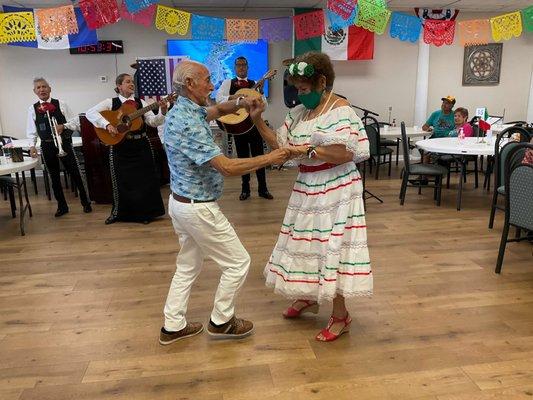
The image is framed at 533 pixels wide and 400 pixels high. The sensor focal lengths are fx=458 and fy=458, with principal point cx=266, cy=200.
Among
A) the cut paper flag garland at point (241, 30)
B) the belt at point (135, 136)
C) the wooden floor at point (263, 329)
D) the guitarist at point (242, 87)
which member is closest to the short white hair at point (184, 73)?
the wooden floor at point (263, 329)

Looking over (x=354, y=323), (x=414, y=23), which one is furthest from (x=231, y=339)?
(x=414, y=23)

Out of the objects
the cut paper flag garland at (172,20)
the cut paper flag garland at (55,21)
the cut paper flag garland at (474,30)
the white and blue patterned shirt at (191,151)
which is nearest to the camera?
the white and blue patterned shirt at (191,151)

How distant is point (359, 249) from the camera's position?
2250 mm

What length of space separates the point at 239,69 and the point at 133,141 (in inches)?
58.1

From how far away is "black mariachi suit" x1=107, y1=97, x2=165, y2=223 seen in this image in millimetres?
4473

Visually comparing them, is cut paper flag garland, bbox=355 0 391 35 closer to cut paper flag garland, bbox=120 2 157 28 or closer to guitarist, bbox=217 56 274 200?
guitarist, bbox=217 56 274 200

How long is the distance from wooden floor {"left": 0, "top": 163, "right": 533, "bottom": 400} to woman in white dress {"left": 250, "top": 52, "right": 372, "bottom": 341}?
1.23 ft

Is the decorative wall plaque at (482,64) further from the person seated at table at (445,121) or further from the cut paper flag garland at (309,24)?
the cut paper flag garland at (309,24)

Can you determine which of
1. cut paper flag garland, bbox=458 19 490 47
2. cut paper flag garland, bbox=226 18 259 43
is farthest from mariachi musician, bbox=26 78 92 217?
cut paper flag garland, bbox=458 19 490 47

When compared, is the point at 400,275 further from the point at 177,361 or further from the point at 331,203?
the point at 177,361

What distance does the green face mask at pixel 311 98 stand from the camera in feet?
7.24

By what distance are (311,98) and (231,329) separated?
4.16 feet

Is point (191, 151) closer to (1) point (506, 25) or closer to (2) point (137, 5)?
(2) point (137, 5)

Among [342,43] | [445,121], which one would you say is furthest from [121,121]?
[342,43]
